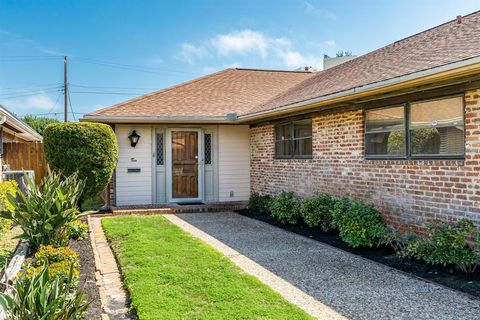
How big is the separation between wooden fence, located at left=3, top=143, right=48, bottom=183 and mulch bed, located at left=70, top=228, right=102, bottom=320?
692 centimetres

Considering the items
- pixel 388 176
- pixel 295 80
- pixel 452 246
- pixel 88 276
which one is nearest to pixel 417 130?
pixel 388 176

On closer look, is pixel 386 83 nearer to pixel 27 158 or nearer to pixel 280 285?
pixel 280 285

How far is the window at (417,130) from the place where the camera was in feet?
18.8

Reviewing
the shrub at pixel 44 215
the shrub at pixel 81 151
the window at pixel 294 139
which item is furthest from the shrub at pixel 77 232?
the window at pixel 294 139

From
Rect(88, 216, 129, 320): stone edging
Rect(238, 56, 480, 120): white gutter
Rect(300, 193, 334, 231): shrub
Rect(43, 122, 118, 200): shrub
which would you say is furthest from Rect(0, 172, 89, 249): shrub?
Rect(238, 56, 480, 120): white gutter

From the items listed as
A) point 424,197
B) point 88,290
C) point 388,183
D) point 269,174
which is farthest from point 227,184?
point 88,290

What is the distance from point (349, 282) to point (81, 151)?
640 cm

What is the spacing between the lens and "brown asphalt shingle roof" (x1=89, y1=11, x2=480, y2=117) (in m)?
6.48

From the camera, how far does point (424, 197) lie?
20.2ft

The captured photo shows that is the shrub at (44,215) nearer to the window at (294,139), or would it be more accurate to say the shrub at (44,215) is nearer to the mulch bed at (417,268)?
the mulch bed at (417,268)

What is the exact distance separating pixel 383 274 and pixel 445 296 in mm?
910

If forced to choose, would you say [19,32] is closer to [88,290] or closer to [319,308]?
[88,290]

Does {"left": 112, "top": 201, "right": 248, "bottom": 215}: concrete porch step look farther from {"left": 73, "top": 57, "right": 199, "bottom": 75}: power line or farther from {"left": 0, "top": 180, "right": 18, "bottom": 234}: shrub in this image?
{"left": 73, "top": 57, "right": 199, "bottom": 75}: power line

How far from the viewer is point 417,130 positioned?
20.8 ft
